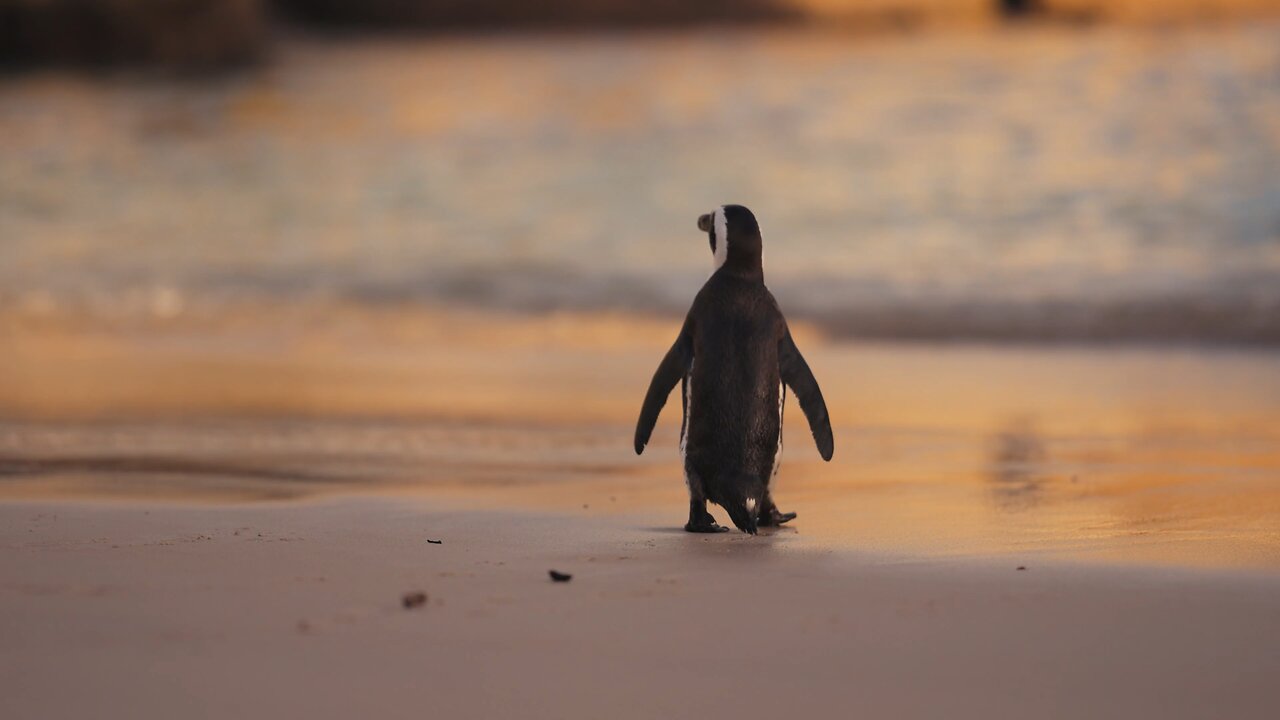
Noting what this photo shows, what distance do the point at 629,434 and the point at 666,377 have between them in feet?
7.49

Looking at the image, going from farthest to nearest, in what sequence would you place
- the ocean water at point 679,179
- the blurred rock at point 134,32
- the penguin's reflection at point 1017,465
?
1. the blurred rock at point 134,32
2. the ocean water at point 679,179
3. the penguin's reflection at point 1017,465

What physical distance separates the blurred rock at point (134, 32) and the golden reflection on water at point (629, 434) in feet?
65.9

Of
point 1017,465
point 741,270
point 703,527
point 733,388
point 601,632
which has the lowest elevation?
point 601,632

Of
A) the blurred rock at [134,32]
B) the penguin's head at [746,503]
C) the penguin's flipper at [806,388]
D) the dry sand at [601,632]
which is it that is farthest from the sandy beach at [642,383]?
the blurred rock at [134,32]

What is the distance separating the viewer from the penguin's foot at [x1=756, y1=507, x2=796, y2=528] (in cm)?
527

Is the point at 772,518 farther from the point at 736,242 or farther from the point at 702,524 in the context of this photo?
the point at 736,242

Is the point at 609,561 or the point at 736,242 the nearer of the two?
the point at 609,561

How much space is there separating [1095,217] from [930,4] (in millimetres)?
9456

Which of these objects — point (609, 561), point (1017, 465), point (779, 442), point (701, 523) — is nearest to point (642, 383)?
point (1017, 465)

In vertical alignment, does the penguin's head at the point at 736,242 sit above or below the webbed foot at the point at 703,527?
above

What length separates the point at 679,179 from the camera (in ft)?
71.9

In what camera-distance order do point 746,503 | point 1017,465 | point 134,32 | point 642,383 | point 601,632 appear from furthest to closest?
point 134,32, point 642,383, point 1017,465, point 746,503, point 601,632

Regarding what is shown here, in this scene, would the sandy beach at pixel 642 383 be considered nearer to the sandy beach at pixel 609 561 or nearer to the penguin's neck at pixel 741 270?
the sandy beach at pixel 609 561

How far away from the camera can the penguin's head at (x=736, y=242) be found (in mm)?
5453
